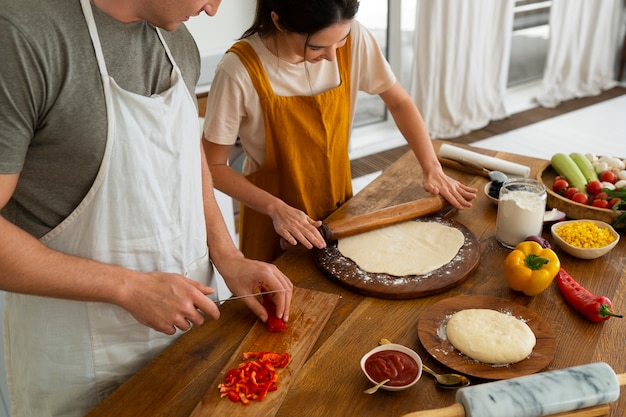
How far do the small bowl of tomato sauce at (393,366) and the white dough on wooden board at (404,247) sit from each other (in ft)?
0.97

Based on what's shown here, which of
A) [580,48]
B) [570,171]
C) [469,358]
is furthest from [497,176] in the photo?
[580,48]

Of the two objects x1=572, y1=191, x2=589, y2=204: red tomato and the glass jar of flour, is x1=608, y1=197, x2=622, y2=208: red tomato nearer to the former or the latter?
x1=572, y1=191, x2=589, y2=204: red tomato

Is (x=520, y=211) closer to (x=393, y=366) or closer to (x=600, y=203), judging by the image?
(x=600, y=203)

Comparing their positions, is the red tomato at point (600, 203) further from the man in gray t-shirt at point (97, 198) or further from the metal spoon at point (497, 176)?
→ the man in gray t-shirt at point (97, 198)

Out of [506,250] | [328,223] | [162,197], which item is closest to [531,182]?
[506,250]

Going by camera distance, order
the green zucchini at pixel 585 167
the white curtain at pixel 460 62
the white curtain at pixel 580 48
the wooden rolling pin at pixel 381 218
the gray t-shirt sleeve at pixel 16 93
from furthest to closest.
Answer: the white curtain at pixel 580 48 < the white curtain at pixel 460 62 < the green zucchini at pixel 585 167 < the wooden rolling pin at pixel 381 218 < the gray t-shirt sleeve at pixel 16 93

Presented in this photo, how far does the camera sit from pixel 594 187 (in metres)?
1.74

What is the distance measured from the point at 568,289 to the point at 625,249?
0.33 meters

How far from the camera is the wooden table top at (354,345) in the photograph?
1.10 m

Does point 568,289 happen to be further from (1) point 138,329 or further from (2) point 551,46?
(2) point 551,46

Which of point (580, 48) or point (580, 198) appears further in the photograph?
point (580, 48)

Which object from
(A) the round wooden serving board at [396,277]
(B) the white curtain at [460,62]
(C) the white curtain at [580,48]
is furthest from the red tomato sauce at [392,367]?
(C) the white curtain at [580,48]

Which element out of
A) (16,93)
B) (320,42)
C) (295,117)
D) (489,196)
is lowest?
(489,196)

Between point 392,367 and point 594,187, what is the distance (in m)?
0.96
